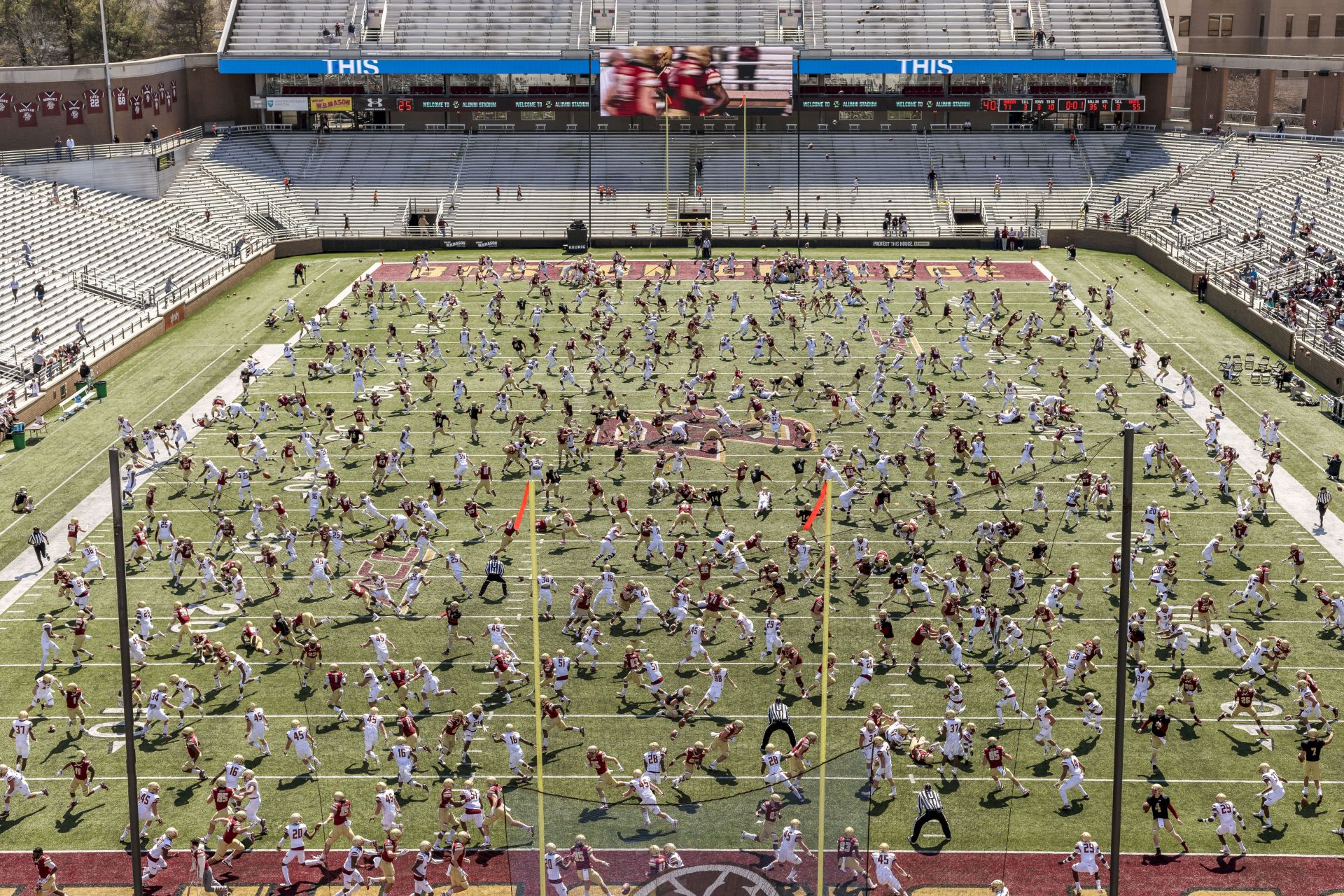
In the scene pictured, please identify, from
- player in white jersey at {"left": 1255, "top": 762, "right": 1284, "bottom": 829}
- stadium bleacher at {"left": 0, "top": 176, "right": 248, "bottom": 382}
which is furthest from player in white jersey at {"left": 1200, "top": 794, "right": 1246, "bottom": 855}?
stadium bleacher at {"left": 0, "top": 176, "right": 248, "bottom": 382}

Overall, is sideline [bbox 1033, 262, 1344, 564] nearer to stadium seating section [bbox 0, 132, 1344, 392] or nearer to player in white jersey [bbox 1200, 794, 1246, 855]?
player in white jersey [bbox 1200, 794, 1246, 855]

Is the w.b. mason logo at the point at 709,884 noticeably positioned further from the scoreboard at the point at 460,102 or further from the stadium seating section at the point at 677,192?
the scoreboard at the point at 460,102

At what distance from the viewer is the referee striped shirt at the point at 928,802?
23141 millimetres

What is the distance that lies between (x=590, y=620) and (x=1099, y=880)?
12.0m

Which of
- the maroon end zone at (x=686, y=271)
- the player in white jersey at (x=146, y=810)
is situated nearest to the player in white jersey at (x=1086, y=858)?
the player in white jersey at (x=146, y=810)

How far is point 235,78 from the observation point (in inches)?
3322

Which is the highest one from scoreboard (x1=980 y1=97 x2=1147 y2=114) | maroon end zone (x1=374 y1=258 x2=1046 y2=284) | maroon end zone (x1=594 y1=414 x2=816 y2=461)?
scoreboard (x1=980 y1=97 x2=1147 y2=114)

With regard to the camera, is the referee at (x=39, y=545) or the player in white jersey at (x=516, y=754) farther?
the referee at (x=39, y=545)

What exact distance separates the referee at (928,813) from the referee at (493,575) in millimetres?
11482

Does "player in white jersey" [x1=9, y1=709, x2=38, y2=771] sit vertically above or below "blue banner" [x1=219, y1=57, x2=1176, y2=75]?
below

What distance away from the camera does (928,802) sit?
76.2 feet

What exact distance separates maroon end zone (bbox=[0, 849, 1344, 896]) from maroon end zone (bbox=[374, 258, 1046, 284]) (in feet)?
135

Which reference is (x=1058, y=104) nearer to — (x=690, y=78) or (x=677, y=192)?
(x=690, y=78)

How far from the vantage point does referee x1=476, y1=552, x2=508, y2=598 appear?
106 feet
